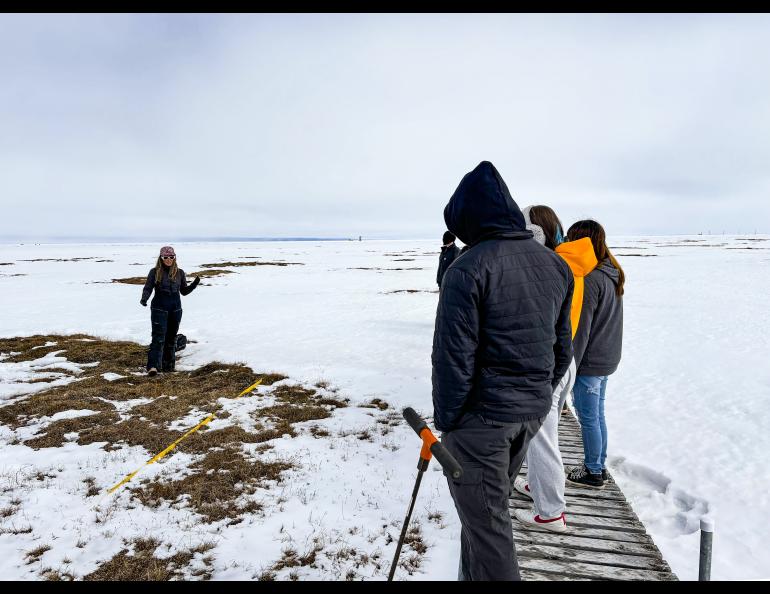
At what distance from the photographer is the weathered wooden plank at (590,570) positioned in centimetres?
332

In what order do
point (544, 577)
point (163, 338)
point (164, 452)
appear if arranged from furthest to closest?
point (163, 338) → point (164, 452) → point (544, 577)

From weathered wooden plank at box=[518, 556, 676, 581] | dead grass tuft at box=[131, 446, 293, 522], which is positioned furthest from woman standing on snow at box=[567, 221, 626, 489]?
dead grass tuft at box=[131, 446, 293, 522]

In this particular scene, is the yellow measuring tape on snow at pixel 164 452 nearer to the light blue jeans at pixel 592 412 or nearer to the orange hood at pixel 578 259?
the light blue jeans at pixel 592 412

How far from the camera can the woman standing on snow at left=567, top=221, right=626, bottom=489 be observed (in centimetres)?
393

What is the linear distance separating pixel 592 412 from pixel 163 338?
8.61 m

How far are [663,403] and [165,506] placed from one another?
781 centimetres

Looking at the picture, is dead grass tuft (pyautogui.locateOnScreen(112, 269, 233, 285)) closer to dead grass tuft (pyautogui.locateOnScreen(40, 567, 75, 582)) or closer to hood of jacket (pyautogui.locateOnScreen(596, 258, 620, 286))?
dead grass tuft (pyautogui.locateOnScreen(40, 567, 75, 582))

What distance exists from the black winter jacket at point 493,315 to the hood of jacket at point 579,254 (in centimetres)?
116

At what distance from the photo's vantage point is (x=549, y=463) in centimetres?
363

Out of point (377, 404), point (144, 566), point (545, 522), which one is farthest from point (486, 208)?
point (377, 404)

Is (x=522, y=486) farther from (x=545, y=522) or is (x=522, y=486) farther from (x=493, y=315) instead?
(x=493, y=315)

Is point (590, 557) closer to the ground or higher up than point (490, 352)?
closer to the ground

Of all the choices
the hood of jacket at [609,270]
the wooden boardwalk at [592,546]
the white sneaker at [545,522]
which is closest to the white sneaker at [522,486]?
the wooden boardwalk at [592,546]

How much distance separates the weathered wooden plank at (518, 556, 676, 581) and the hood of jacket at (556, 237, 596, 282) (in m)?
2.33
